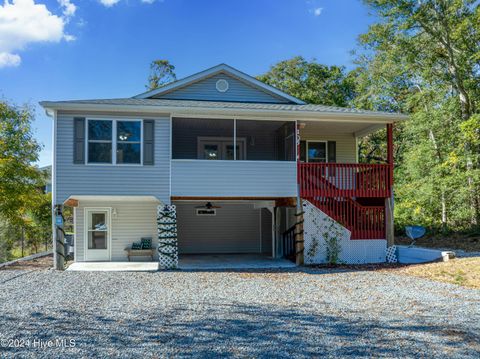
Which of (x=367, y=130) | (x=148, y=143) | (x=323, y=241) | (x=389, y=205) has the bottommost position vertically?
(x=323, y=241)

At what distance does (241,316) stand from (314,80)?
2097 centimetres

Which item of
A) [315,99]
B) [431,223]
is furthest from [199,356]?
[315,99]

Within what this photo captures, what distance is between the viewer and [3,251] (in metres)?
16.0

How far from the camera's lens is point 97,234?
40.9ft

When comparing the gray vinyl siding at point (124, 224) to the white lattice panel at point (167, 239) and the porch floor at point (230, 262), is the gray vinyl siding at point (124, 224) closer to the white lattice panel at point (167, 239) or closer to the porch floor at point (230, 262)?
the porch floor at point (230, 262)

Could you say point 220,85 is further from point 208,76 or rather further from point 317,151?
point 317,151

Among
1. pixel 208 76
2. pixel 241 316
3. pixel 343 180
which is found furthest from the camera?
pixel 208 76

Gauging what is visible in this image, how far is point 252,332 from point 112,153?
24.0 ft

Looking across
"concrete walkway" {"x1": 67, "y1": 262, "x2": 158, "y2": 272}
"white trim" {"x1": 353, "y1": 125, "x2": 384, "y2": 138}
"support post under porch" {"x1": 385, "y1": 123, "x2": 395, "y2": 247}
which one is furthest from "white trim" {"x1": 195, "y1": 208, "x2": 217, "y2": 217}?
"support post under porch" {"x1": 385, "y1": 123, "x2": 395, "y2": 247}

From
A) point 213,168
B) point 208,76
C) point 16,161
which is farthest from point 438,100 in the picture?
point 16,161

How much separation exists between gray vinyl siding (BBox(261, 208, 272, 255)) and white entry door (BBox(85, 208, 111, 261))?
568 centimetres

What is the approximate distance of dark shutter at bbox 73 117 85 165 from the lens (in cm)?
1077

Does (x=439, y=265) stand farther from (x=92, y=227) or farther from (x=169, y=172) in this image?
(x=92, y=227)

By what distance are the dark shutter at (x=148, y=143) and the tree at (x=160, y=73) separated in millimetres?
20283
